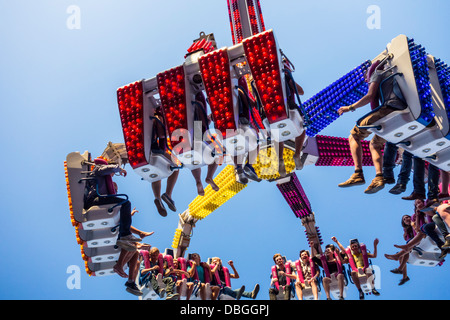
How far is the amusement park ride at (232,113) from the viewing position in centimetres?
838

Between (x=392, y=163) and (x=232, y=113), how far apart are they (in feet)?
8.33

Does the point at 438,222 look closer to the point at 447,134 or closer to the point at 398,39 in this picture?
the point at 447,134

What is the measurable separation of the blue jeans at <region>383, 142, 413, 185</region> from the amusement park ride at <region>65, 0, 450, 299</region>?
1.15 ft

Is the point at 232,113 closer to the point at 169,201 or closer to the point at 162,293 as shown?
the point at 169,201

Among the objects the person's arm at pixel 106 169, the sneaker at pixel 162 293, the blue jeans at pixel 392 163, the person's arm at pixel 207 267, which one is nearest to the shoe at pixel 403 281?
the person's arm at pixel 207 267

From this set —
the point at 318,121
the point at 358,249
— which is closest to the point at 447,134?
the point at 318,121

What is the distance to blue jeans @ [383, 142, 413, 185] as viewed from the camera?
347 inches

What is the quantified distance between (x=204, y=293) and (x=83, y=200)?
13.0ft

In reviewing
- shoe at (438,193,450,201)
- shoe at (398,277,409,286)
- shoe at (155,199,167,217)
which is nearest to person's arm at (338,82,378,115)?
shoe at (438,193,450,201)

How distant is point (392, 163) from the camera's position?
8.88 m

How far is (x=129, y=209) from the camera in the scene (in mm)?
10375

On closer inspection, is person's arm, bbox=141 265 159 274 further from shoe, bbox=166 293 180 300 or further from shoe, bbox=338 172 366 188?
shoe, bbox=338 172 366 188

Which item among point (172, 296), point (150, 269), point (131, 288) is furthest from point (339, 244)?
point (131, 288)

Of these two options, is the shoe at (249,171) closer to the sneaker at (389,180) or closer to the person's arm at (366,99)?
the person's arm at (366,99)
